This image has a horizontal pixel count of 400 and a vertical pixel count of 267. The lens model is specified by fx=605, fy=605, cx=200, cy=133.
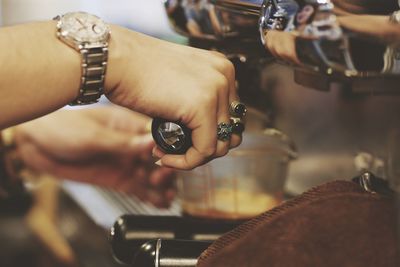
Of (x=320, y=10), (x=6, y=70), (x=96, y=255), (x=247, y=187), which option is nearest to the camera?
(x=320, y=10)

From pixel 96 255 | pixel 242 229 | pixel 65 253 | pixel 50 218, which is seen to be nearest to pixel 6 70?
pixel 242 229

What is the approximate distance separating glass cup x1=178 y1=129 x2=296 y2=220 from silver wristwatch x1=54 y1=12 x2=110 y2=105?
0.38m

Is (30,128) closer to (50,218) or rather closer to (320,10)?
(50,218)

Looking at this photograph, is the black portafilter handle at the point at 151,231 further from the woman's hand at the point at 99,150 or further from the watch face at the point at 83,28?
the woman's hand at the point at 99,150

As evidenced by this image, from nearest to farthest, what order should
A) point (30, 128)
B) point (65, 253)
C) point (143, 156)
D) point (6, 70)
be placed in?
point (6, 70) < point (143, 156) < point (30, 128) < point (65, 253)

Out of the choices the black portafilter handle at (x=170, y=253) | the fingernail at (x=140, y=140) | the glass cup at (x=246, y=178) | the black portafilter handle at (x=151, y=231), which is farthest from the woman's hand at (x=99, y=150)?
the black portafilter handle at (x=170, y=253)

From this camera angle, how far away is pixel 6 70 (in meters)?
0.80

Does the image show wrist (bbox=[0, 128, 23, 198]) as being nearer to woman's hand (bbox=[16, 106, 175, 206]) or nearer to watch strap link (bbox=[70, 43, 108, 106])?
woman's hand (bbox=[16, 106, 175, 206])

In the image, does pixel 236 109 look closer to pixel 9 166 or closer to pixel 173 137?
pixel 173 137

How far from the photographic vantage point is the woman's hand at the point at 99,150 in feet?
5.11

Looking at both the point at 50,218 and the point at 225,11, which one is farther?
the point at 50,218

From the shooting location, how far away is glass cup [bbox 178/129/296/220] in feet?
3.70

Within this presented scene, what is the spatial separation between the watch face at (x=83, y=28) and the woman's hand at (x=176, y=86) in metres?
0.02

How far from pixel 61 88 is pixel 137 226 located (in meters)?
0.22
